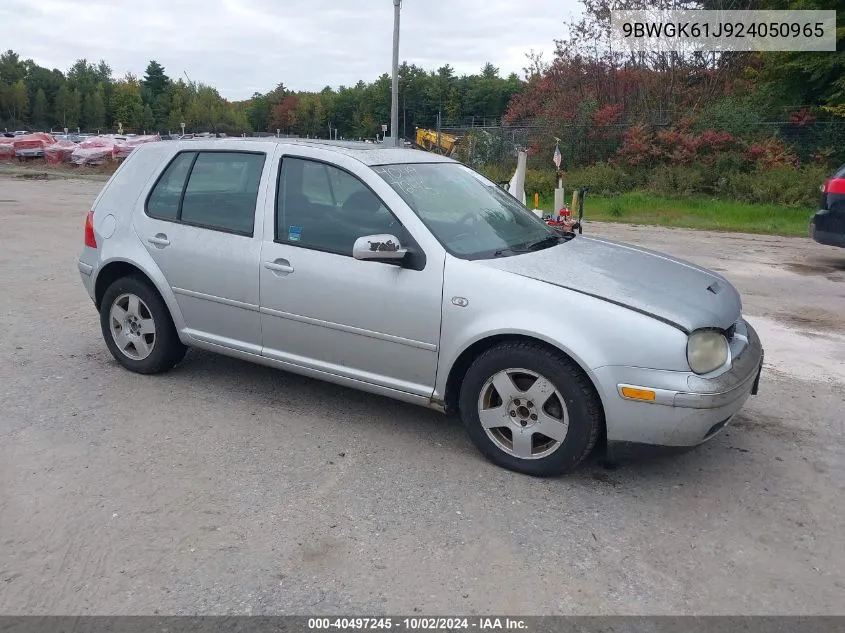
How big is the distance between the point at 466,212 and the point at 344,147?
920mm

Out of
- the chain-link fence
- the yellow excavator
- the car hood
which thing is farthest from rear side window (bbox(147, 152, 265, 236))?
the yellow excavator

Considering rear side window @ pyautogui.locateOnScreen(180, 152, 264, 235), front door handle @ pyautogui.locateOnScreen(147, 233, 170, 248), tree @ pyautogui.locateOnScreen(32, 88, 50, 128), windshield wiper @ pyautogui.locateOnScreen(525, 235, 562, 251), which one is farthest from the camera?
tree @ pyautogui.locateOnScreen(32, 88, 50, 128)

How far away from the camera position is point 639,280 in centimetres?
421

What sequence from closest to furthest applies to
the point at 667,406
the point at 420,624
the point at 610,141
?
the point at 420,624 → the point at 667,406 → the point at 610,141

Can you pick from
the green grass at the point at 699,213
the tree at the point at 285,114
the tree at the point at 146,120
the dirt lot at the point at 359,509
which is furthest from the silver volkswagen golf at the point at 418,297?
the tree at the point at 146,120

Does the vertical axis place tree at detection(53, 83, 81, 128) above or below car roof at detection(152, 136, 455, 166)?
above

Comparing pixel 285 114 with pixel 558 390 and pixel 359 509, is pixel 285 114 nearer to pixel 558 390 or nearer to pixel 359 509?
pixel 558 390

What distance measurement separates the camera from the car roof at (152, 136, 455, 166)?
4.83 meters

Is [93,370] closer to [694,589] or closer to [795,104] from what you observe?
[694,589]

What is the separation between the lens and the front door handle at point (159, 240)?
5.26 m

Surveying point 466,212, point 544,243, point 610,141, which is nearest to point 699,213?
point 610,141

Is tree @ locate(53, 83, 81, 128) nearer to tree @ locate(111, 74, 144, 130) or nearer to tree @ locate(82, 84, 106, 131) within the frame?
tree @ locate(82, 84, 106, 131)

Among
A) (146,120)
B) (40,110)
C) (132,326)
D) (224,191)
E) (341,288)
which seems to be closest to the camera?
(341,288)

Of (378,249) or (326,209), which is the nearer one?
(378,249)
